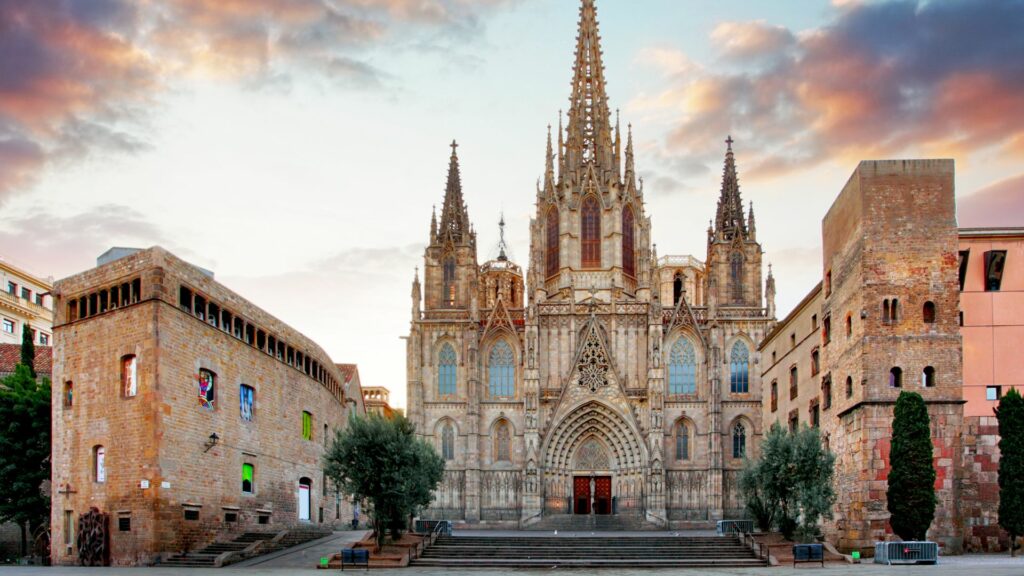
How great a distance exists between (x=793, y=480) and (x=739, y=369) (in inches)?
1181

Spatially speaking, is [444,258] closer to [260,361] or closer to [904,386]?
[260,361]

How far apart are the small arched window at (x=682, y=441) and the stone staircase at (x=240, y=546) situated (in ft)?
85.0

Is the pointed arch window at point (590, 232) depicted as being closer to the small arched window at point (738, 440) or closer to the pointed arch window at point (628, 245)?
the pointed arch window at point (628, 245)

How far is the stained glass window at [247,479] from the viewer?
137 feet

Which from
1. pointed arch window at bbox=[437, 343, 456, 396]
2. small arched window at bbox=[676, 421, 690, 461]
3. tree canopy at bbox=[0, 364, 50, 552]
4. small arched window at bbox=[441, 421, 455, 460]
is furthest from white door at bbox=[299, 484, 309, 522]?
small arched window at bbox=[676, 421, 690, 461]

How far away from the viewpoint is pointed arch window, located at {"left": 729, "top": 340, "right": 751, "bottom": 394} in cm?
6612

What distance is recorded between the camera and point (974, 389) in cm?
→ 3728

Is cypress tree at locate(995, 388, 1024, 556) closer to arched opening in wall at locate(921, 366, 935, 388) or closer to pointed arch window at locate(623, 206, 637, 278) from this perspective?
arched opening in wall at locate(921, 366, 935, 388)

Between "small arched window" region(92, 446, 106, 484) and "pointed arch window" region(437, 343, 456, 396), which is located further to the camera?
"pointed arch window" region(437, 343, 456, 396)

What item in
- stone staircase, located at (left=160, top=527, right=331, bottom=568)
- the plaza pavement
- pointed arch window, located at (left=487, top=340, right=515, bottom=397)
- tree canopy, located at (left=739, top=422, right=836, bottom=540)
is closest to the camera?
the plaza pavement

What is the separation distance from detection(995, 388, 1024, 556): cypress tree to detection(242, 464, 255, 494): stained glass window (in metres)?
27.0

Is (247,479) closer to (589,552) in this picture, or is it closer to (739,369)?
(589,552)

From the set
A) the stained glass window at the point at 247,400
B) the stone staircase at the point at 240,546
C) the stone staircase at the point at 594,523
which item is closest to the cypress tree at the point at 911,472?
the stone staircase at the point at 240,546

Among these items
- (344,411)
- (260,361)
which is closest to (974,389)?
(260,361)
